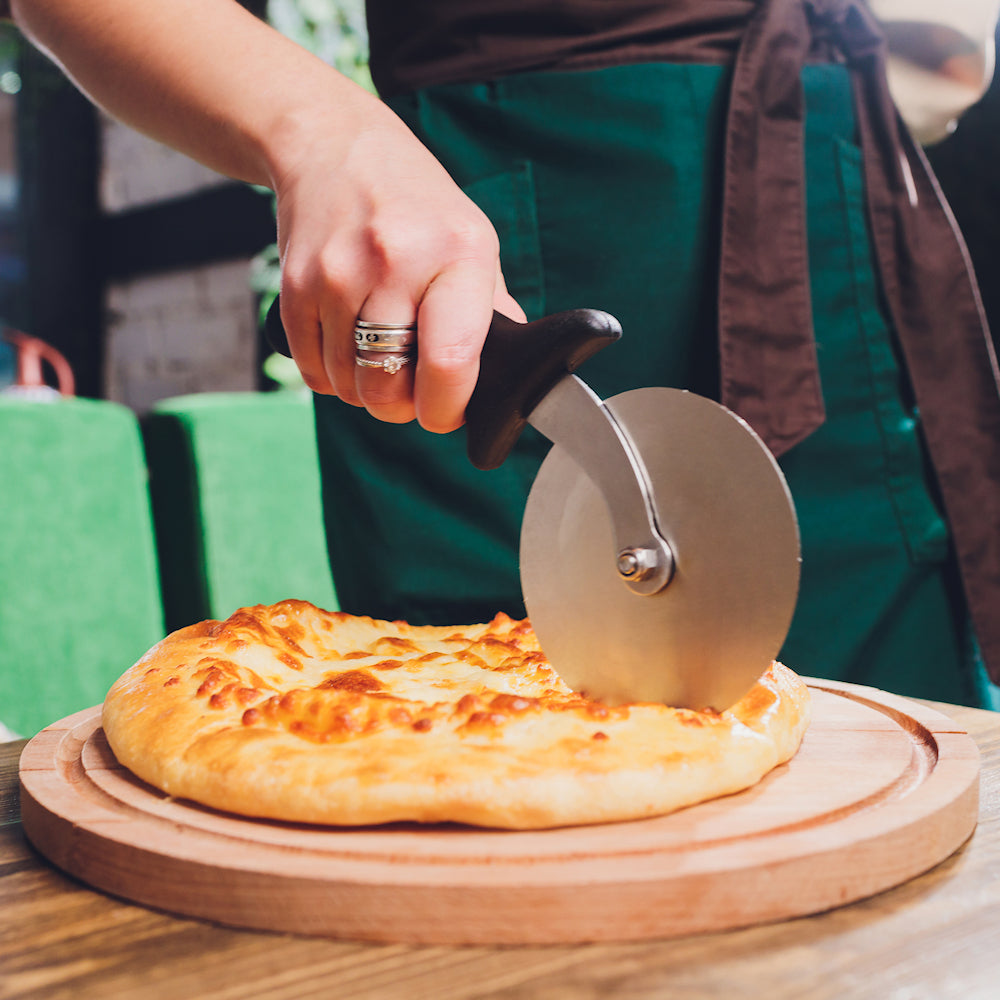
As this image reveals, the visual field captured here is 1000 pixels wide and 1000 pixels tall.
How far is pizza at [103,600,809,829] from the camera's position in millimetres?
579

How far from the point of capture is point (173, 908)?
55 cm

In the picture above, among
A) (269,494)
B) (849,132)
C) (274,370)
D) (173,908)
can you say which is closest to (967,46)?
(849,132)

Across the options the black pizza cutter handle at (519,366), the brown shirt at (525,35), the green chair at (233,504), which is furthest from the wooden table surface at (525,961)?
the green chair at (233,504)

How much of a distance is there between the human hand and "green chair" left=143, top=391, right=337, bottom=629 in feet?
5.61

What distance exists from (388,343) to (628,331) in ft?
1.54

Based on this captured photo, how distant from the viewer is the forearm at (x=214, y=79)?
782 mm

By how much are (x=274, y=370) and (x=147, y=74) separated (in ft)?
7.36

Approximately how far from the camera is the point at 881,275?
1217 millimetres

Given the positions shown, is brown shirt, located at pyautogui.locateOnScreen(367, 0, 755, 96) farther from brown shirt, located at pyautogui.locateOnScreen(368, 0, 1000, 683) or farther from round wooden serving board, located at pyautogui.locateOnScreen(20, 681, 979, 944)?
round wooden serving board, located at pyautogui.locateOnScreen(20, 681, 979, 944)

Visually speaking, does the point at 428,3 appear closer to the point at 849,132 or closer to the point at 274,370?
the point at 849,132

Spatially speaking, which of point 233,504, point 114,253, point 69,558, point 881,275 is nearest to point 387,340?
point 881,275

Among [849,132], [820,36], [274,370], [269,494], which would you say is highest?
[820,36]

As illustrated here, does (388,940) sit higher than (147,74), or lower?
lower

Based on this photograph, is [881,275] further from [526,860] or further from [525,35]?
[526,860]
